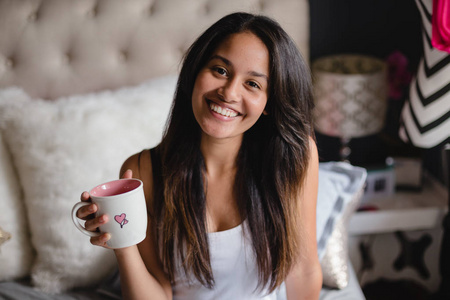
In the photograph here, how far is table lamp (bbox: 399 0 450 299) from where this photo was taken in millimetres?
1316

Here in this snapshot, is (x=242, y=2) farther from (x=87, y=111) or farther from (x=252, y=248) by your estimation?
(x=252, y=248)

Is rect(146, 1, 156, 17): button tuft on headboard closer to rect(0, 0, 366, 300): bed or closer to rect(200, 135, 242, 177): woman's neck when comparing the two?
rect(0, 0, 366, 300): bed

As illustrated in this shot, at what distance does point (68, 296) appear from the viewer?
1317 millimetres

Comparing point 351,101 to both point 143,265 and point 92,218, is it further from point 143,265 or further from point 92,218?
point 92,218

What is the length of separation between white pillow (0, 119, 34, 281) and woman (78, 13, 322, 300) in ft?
1.54

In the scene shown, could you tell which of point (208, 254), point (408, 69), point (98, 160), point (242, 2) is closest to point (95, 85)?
point (98, 160)

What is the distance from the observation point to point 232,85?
94 centimetres

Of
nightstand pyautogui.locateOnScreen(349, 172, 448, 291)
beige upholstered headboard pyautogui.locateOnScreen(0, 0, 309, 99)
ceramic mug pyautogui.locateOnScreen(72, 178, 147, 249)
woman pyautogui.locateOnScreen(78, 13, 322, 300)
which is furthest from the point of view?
nightstand pyautogui.locateOnScreen(349, 172, 448, 291)

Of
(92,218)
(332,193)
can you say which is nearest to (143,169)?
(92,218)

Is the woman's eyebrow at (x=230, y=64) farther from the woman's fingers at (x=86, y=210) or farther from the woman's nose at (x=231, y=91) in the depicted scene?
the woman's fingers at (x=86, y=210)

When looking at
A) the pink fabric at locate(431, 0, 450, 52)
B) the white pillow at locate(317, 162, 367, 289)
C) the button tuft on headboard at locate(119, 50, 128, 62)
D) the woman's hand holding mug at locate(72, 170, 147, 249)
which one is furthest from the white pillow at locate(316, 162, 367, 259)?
the button tuft on headboard at locate(119, 50, 128, 62)

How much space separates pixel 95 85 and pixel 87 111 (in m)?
0.34

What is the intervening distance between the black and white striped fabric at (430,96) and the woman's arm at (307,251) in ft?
A: 1.57

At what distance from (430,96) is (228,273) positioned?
84 centimetres
